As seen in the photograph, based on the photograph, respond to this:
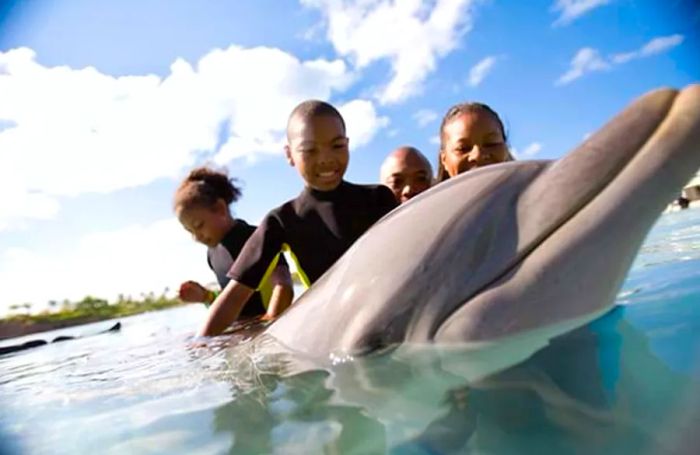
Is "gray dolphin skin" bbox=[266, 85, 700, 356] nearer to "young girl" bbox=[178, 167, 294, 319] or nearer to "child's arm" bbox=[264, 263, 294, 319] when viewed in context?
"child's arm" bbox=[264, 263, 294, 319]

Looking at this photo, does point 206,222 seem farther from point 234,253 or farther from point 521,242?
point 521,242

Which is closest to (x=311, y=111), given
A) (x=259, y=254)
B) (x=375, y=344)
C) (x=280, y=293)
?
(x=259, y=254)

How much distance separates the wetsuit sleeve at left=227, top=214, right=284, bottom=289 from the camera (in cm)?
412

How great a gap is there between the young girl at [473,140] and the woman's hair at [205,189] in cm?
304

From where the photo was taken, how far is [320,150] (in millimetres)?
4293

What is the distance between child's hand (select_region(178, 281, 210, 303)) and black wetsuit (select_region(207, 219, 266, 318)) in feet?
1.24

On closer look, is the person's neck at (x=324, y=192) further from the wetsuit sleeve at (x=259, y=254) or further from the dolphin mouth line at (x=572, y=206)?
the dolphin mouth line at (x=572, y=206)

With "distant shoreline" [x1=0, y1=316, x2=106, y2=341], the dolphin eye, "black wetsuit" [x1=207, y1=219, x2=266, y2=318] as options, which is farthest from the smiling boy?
"distant shoreline" [x1=0, y1=316, x2=106, y2=341]

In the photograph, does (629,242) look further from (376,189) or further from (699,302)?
(376,189)

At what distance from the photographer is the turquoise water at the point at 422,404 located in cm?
146

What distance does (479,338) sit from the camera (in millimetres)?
2346

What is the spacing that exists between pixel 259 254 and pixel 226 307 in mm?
436

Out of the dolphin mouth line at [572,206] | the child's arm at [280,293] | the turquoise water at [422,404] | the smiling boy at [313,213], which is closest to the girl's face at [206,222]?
the child's arm at [280,293]

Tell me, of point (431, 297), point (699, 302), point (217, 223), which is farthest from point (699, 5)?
point (217, 223)
